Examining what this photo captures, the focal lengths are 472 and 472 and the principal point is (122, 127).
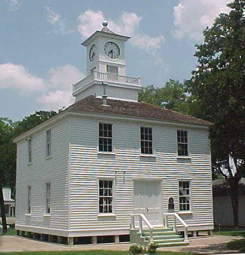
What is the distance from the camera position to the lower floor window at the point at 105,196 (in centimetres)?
2397

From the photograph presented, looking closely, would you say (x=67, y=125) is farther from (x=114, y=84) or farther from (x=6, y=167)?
(x=6, y=167)

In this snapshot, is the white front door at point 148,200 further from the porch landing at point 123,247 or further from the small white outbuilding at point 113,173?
the porch landing at point 123,247

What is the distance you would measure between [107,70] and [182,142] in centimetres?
1053

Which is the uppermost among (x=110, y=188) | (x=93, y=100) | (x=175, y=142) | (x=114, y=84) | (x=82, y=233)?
(x=114, y=84)

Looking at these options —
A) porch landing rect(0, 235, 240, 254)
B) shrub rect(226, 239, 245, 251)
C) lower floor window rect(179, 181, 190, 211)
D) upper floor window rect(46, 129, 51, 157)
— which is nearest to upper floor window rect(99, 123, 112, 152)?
upper floor window rect(46, 129, 51, 157)

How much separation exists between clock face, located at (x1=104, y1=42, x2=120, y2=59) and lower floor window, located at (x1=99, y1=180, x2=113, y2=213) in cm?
1427

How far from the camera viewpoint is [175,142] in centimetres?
2711

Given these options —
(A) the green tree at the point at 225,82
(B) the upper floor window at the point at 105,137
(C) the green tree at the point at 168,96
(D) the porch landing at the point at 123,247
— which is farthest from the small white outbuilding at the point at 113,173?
(C) the green tree at the point at 168,96

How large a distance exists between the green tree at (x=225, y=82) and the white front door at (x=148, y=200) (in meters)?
4.57

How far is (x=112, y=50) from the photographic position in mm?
36156

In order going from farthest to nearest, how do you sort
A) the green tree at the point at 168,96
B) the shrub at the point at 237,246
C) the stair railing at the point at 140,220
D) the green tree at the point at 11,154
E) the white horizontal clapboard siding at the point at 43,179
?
1. the green tree at the point at 168,96
2. the green tree at the point at 11,154
3. the white horizontal clapboard siding at the point at 43,179
4. the stair railing at the point at 140,220
5. the shrub at the point at 237,246

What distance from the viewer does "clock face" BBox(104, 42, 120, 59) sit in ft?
118

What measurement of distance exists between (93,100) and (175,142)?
17.4ft

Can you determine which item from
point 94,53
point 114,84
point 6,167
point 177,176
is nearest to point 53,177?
point 177,176
